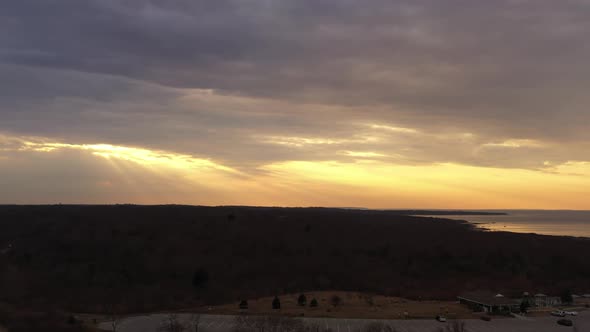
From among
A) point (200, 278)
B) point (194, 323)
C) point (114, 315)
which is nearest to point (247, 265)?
point (200, 278)

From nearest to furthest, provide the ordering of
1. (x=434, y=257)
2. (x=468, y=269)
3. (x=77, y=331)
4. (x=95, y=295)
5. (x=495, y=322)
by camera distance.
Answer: (x=77, y=331)
(x=495, y=322)
(x=95, y=295)
(x=468, y=269)
(x=434, y=257)

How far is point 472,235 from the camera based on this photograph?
12238 centimetres

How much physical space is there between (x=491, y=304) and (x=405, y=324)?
38.4 ft

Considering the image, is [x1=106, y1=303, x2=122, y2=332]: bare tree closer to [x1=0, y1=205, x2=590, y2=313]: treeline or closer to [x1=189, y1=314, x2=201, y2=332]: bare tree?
[x1=0, y1=205, x2=590, y2=313]: treeline

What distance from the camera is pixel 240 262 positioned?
86750 millimetres

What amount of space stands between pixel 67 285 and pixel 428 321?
165 feet

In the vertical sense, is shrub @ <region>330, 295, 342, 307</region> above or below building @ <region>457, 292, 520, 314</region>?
below

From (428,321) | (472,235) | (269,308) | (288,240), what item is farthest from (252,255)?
(472,235)

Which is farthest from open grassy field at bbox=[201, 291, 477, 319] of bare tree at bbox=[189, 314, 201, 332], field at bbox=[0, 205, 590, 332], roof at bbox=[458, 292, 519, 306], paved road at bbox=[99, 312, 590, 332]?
bare tree at bbox=[189, 314, 201, 332]

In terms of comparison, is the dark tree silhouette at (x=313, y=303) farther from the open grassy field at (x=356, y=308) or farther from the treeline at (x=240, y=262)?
the treeline at (x=240, y=262)

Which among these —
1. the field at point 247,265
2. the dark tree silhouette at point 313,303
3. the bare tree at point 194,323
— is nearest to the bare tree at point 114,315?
the field at point 247,265

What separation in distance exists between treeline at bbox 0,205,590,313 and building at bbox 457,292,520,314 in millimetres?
9745

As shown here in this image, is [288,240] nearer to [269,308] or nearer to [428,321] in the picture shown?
[269,308]

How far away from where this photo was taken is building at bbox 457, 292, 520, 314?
178 feet
